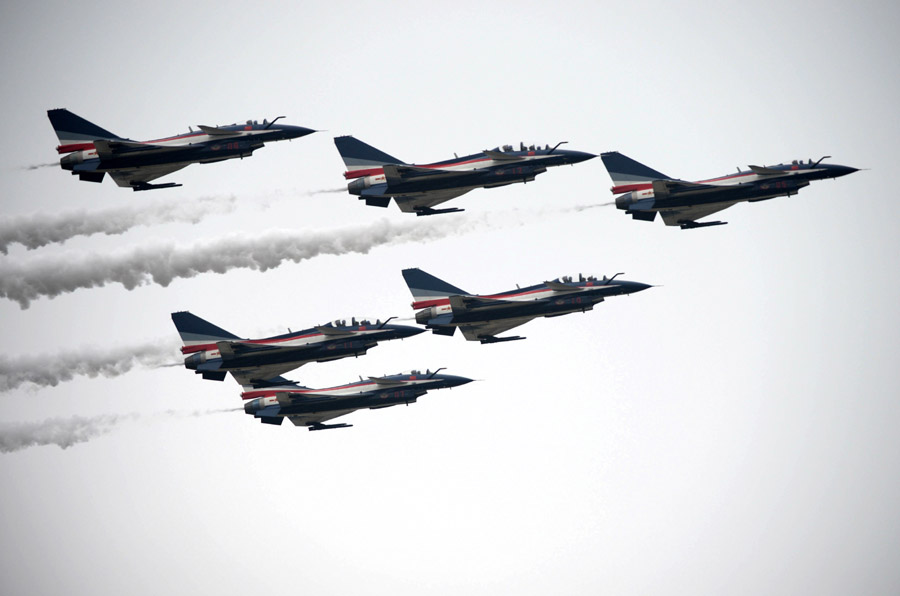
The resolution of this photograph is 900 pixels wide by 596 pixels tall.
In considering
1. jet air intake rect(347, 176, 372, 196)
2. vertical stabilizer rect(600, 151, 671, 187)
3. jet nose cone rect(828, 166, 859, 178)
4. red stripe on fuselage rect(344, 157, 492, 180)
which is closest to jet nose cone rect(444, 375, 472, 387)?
red stripe on fuselage rect(344, 157, 492, 180)

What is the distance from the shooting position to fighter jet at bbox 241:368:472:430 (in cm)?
9000

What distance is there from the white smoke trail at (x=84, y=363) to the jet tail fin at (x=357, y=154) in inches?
702

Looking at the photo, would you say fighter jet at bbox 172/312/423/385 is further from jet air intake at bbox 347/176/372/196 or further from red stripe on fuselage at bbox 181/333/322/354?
jet air intake at bbox 347/176/372/196

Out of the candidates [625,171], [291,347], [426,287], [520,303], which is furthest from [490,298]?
[291,347]

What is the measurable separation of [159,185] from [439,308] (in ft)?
63.5

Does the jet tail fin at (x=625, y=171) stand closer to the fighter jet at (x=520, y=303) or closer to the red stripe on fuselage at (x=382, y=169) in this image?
the fighter jet at (x=520, y=303)

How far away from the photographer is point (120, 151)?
263ft

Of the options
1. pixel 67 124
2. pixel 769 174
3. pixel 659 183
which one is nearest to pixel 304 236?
pixel 67 124

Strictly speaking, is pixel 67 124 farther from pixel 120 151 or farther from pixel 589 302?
pixel 589 302

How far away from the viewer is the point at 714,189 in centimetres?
8362

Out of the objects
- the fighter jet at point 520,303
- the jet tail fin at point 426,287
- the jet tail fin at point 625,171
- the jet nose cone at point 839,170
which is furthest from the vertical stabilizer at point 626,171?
the jet tail fin at point 426,287

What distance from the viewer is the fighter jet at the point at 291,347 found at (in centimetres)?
8419

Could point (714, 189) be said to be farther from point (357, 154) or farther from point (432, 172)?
point (357, 154)

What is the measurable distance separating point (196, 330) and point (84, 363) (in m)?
8.36
